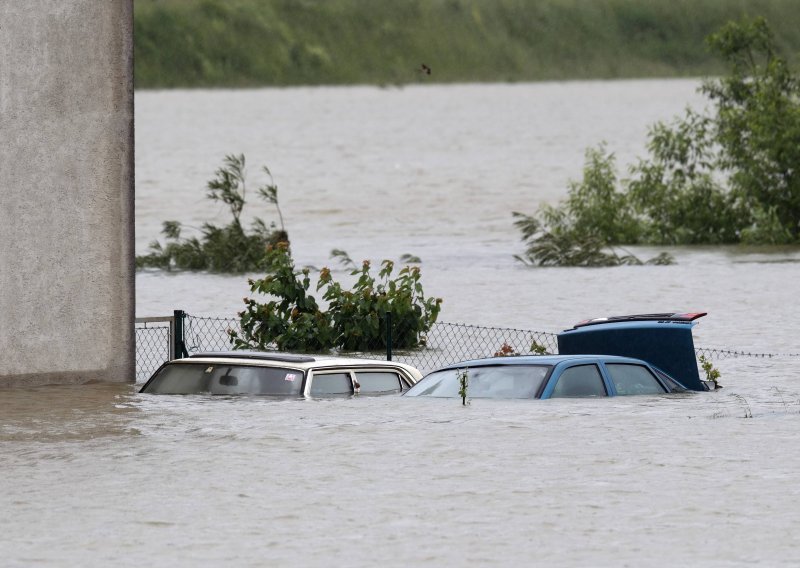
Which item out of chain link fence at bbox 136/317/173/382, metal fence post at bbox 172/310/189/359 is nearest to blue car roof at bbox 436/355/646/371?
metal fence post at bbox 172/310/189/359

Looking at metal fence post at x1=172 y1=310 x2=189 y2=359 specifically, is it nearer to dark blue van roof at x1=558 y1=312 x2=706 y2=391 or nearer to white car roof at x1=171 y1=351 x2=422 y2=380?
white car roof at x1=171 y1=351 x2=422 y2=380

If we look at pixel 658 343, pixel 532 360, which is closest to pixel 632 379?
pixel 532 360

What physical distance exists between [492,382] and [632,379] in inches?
58.6

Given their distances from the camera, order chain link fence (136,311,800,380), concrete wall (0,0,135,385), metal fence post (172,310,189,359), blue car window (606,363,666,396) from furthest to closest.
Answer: chain link fence (136,311,800,380) < metal fence post (172,310,189,359) < concrete wall (0,0,135,385) < blue car window (606,363,666,396)

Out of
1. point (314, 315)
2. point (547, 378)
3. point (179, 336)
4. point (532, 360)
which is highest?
point (314, 315)

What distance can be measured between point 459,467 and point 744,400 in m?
5.92

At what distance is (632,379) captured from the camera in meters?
16.8

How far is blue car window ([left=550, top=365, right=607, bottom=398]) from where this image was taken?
52.2ft

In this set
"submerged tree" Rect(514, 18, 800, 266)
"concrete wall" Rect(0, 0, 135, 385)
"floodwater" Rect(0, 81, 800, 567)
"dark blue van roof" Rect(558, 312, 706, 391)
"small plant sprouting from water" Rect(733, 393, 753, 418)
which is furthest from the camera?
"submerged tree" Rect(514, 18, 800, 266)

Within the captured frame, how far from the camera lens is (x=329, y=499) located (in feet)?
41.3

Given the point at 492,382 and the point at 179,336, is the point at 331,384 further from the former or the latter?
the point at 179,336

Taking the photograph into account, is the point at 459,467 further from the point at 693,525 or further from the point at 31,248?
the point at 31,248

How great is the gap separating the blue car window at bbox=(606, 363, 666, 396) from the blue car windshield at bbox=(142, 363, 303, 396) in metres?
2.99

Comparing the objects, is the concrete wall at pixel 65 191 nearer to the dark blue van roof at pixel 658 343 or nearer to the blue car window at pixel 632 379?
the dark blue van roof at pixel 658 343
